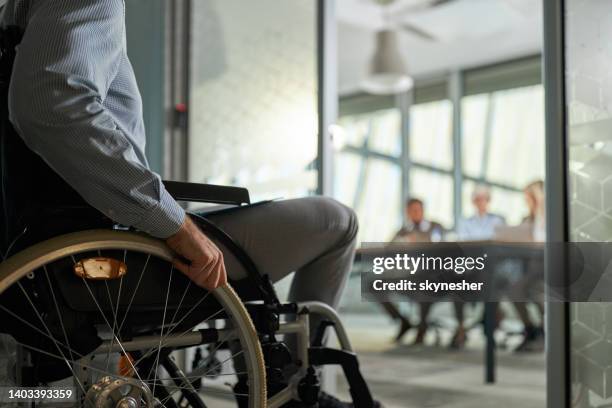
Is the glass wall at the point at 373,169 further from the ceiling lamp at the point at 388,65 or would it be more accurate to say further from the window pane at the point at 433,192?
the ceiling lamp at the point at 388,65

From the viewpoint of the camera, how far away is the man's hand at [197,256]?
1014 mm

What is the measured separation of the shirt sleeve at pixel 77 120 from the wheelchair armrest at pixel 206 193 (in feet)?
0.28

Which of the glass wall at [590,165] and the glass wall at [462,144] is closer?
the glass wall at [590,165]

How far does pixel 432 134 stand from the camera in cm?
858

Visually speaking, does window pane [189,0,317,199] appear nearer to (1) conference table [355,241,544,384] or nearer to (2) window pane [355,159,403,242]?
(1) conference table [355,241,544,384]

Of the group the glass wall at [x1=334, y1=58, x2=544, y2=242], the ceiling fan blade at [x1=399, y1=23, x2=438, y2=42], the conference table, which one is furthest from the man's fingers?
the glass wall at [x1=334, y1=58, x2=544, y2=242]

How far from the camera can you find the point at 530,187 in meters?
5.11

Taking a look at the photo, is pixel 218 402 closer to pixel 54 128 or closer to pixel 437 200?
pixel 54 128

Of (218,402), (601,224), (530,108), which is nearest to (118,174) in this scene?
(601,224)

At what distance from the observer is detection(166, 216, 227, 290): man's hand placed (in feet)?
3.33

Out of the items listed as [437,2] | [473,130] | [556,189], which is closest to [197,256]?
[556,189]

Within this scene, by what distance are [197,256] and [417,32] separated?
6.82 meters

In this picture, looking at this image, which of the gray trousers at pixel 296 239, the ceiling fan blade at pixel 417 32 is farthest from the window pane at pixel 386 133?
the gray trousers at pixel 296 239

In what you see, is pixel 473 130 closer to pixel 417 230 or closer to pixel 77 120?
pixel 417 230
